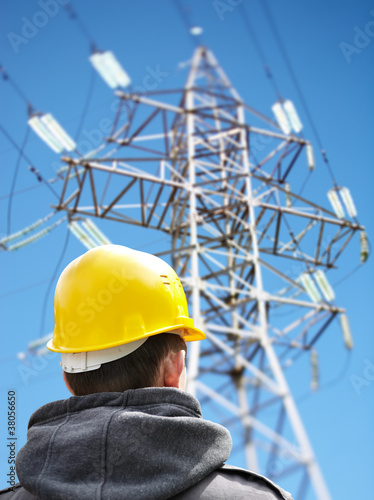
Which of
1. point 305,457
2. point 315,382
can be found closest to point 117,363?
point 305,457

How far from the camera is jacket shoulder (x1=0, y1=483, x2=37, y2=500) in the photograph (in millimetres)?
1283

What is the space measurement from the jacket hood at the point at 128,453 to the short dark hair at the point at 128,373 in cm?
10

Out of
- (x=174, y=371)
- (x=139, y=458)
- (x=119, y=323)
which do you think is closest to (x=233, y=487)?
(x=139, y=458)

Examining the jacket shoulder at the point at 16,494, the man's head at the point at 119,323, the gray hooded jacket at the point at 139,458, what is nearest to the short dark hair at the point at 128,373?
the man's head at the point at 119,323

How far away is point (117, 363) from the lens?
1.36 m

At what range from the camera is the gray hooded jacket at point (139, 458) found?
1.10 meters

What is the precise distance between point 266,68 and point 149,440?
38.2ft

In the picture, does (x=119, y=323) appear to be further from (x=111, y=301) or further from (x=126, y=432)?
(x=126, y=432)

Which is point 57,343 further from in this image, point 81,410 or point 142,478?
point 142,478

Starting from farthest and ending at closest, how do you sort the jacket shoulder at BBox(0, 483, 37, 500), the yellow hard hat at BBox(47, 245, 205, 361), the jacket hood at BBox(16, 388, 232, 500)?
the yellow hard hat at BBox(47, 245, 205, 361)
the jacket shoulder at BBox(0, 483, 37, 500)
the jacket hood at BBox(16, 388, 232, 500)

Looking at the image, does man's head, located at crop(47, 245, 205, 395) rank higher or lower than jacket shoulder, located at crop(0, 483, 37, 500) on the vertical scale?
higher

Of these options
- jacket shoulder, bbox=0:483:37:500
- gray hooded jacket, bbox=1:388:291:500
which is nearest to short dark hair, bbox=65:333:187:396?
gray hooded jacket, bbox=1:388:291:500

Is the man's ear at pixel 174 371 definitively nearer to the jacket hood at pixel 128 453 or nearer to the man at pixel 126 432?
the man at pixel 126 432

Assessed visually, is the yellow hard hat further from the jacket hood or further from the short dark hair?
the jacket hood
